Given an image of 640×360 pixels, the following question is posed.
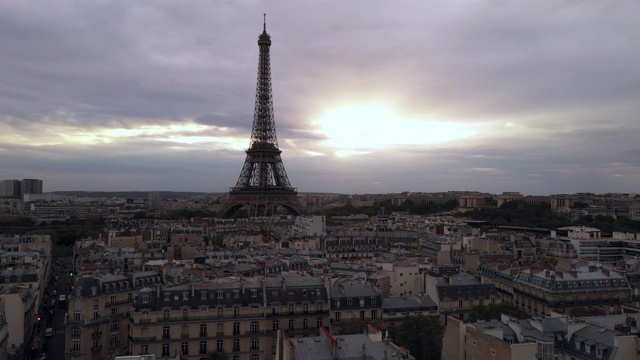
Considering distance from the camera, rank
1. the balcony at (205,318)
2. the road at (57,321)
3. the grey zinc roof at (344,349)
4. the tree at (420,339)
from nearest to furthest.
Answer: the grey zinc roof at (344,349) < the tree at (420,339) < the balcony at (205,318) < the road at (57,321)

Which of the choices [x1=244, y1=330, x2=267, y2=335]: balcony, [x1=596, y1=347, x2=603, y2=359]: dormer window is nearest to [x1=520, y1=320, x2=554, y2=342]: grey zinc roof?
[x1=596, y1=347, x2=603, y2=359]: dormer window

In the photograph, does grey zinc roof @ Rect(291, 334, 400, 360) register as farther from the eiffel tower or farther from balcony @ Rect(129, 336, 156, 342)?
the eiffel tower

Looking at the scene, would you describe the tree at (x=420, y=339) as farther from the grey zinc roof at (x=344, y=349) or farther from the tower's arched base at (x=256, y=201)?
the tower's arched base at (x=256, y=201)

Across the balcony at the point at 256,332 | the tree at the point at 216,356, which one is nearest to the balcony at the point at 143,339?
the tree at the point at 216,356

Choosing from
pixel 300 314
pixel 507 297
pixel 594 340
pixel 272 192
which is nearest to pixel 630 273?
pixel 507 297

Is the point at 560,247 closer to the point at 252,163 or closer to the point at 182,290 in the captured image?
the point at 182,290
